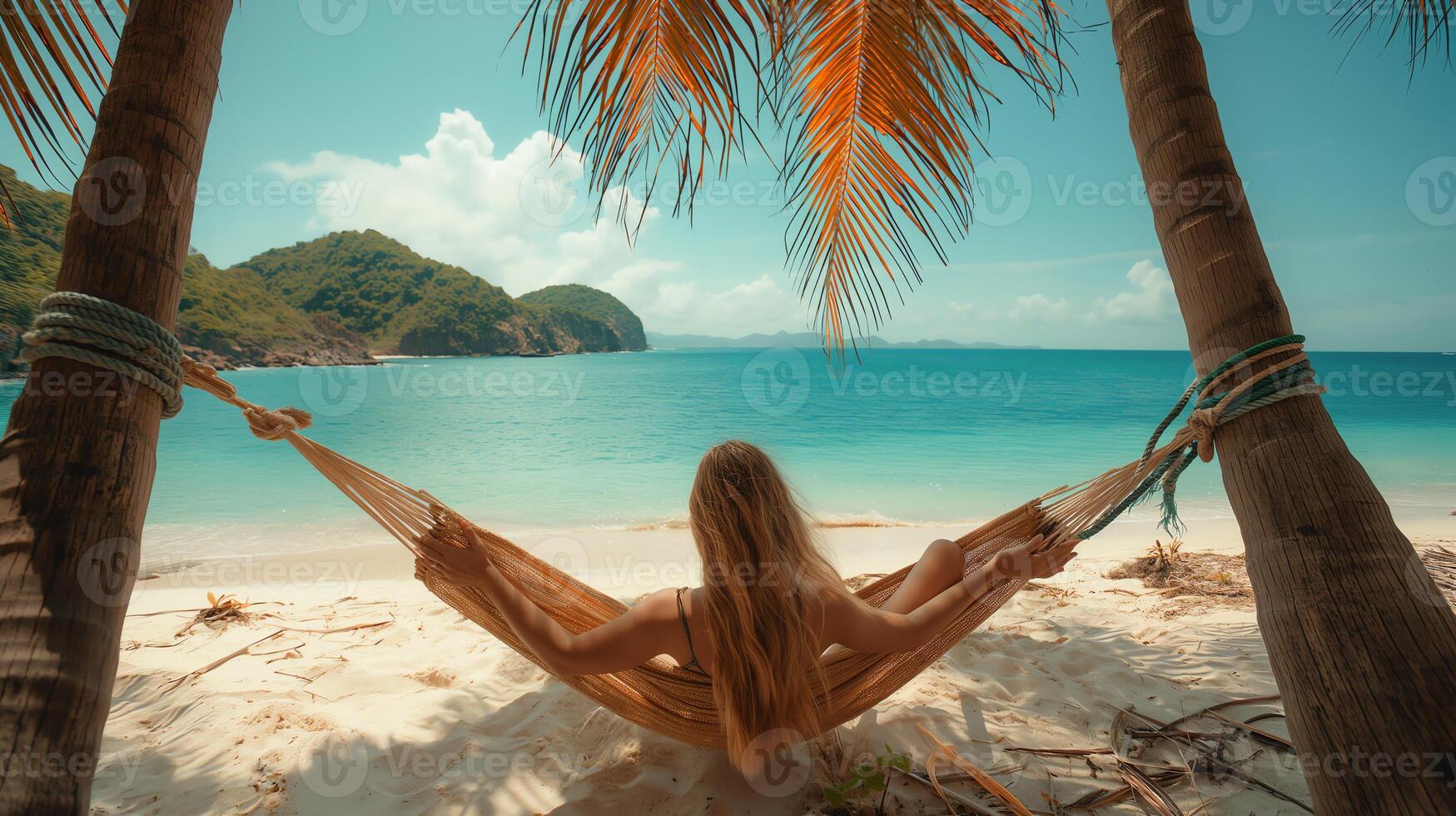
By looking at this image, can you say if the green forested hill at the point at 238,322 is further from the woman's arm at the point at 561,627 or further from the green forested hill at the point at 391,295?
the woman's arm at the point at 561,627

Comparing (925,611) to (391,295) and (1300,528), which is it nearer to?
(1300,528)

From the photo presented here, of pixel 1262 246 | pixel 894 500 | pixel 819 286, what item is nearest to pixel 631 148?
pixel 819 286

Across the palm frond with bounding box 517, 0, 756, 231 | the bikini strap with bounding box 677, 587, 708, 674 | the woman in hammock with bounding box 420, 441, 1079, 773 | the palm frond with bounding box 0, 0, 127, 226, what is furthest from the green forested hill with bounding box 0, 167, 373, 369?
the bikini strap with bounding box 677, 587, 708, 674

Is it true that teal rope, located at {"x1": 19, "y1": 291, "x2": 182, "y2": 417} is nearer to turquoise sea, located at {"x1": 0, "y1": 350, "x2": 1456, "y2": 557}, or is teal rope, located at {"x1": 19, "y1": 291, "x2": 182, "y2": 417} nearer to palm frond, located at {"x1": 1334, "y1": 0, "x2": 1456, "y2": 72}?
turquoise sea, located at {"x1": 0, "y1": 350, "x2": 1456, "y2": 557}

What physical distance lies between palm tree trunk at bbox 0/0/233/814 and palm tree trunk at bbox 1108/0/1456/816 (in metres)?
1.52

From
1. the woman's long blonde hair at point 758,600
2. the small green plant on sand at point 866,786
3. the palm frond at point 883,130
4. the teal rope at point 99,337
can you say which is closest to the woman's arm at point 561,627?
the woman's long blonde hair at point 758,600

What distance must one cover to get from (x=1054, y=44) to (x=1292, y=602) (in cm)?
148

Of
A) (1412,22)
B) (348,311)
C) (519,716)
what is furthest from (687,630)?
(348,311)

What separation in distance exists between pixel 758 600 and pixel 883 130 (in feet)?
5.51

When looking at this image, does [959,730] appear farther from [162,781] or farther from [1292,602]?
[162,781]

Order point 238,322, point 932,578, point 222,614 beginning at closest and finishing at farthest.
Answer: point 932,578
point 222,614
point 238,322

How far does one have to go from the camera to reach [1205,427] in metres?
1.10

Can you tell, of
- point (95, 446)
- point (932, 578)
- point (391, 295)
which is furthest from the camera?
point (391, 295)

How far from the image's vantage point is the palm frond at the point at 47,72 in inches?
42.6
